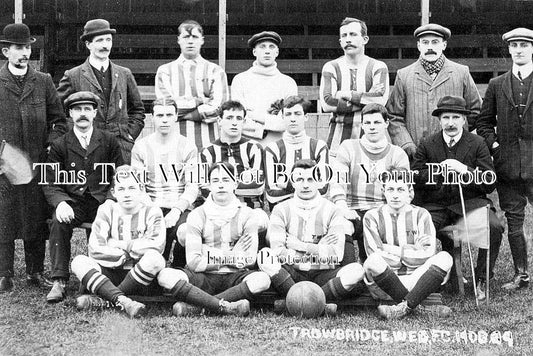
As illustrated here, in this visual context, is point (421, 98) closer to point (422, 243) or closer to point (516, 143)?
point (516, 143)

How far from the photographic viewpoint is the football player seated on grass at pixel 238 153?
21.0 ft

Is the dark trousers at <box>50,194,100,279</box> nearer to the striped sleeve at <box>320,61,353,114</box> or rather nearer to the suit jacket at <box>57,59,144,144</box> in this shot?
the suit jacket at <box>57,59,144,144</box>

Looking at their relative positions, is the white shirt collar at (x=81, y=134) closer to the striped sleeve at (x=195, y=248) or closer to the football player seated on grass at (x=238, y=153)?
the football player seated on grass at (x=238, y=153)

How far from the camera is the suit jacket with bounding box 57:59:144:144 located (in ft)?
22.2

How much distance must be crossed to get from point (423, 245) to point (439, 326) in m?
0.68

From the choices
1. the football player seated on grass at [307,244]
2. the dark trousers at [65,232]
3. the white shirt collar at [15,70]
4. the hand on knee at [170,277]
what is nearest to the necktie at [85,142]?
the dark trousers at [65,232]

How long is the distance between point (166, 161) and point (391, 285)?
6.80ft

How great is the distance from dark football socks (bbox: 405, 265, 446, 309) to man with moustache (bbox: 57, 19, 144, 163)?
264 cm

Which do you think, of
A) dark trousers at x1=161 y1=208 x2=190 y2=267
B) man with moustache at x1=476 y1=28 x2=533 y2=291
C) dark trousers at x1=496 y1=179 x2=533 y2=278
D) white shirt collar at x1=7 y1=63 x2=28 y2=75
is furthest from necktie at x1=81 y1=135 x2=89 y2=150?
dark trousers at x1=496 y1=179 x2=533 y2=278

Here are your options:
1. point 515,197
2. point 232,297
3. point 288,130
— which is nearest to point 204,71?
point 288,130

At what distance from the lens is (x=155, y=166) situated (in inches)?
255

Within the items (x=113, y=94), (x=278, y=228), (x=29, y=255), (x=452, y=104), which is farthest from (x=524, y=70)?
(x=29, y=255)

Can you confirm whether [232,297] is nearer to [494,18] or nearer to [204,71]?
[204,71]

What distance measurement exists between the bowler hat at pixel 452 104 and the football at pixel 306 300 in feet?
5.94
